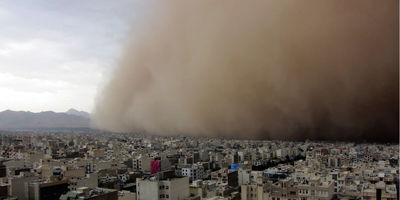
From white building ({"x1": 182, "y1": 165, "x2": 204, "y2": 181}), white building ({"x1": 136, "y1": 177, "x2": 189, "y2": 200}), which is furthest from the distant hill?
white building ({"x1": 136, "y1": 177, "x2": 189, "y2": 200})

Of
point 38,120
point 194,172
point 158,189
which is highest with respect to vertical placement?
point 158,189

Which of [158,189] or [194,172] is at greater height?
[158,189]

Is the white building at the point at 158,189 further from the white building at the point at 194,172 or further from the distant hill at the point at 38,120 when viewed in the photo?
the distant hill at the point at 38,120

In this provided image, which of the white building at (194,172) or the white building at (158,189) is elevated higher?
the white building at (158,189)

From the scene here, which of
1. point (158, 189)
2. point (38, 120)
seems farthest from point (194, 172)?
point (38, 120)

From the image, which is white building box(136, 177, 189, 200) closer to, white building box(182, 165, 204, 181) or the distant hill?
white building box(182, 165, 204, 181)

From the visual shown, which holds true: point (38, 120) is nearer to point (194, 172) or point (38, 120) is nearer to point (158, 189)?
point (194, 172)

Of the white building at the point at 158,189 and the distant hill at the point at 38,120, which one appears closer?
the white building at the point at 158,189

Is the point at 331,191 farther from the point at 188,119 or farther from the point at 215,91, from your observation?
the point at 188,119

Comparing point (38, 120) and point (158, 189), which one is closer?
point (158, 189)

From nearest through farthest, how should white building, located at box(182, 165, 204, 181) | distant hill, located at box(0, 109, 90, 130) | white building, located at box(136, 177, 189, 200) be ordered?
white building, located at box(136, 177, 189, 200) → white building, located at box(182, 165, 204, 181) → distant hill, located at box(0, 109, 90, 130)

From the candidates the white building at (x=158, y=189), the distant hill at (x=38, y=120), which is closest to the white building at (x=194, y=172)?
the white building at (x=158, y=189)
